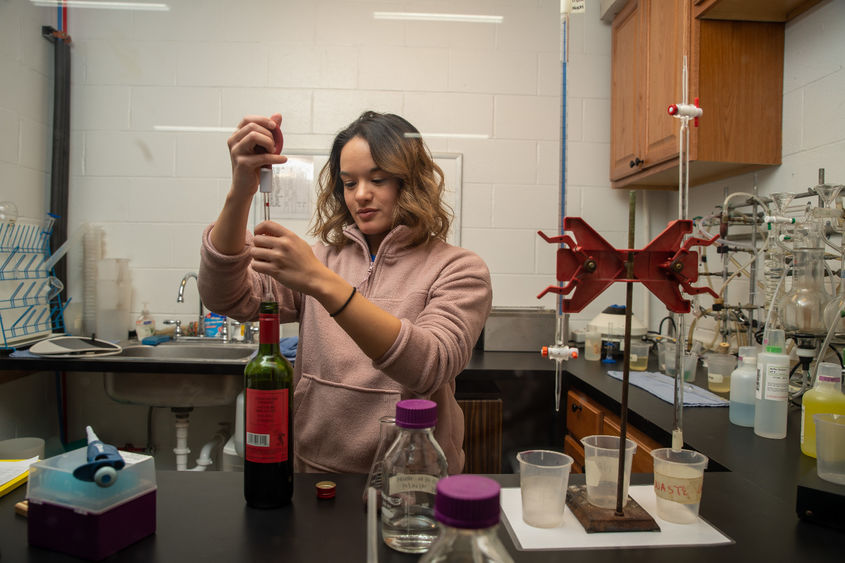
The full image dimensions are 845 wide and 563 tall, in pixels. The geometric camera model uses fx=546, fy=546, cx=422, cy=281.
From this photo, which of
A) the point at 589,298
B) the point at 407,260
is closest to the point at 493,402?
the point at 407,260

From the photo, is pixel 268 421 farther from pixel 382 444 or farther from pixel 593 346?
pixel 593 346

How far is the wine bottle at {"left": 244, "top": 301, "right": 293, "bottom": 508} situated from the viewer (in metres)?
0.64

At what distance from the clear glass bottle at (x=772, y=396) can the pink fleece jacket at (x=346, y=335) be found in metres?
0.62

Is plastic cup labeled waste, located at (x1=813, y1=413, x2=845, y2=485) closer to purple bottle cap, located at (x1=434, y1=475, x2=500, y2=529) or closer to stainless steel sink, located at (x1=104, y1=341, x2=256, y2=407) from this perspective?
purple bottle cap, located at (x1=434, y1=475, x2=500, y2=529)

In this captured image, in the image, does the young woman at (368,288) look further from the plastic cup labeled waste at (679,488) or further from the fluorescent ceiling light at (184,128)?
the fluorescent ceiling light at (184,128)

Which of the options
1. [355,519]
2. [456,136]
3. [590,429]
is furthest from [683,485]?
[456,136]

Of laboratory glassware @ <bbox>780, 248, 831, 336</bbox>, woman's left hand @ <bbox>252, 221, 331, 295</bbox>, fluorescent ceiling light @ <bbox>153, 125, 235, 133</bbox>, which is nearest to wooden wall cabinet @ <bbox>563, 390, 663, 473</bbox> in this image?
laboratory glassware @ <bbox>780, 248, 831, 336</bbox>

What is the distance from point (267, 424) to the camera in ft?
2.10

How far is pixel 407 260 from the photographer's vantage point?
1018 millimetres

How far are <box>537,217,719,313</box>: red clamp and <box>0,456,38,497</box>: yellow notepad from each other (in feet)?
2.36

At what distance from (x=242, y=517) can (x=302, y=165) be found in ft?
3.71

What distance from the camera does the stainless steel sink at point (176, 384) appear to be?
1.67 meters

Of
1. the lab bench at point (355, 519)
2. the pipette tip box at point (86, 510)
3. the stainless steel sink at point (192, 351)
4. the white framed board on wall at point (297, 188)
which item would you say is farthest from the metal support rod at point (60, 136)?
the pipette tip box at point (86, 510)

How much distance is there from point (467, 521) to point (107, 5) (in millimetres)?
1640
